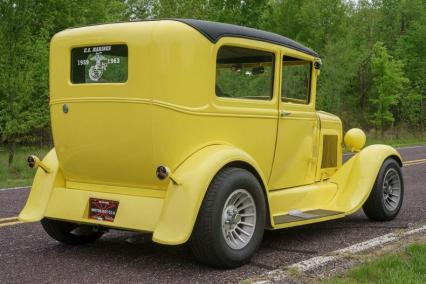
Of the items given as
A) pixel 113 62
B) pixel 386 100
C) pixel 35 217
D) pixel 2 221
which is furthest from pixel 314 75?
pixel 386 100

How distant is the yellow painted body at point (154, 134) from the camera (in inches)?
174

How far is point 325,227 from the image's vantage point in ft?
20.3

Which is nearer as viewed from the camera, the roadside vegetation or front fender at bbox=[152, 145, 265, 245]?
front fender at bbox=[152, 145, 265, 245]

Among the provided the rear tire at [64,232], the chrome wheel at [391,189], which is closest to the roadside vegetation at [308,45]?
the rear tire at [64,232]

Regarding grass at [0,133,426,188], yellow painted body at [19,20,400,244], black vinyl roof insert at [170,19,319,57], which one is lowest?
grass at [0,133,426,188]

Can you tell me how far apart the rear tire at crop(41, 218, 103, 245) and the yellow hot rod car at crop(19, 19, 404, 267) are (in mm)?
11

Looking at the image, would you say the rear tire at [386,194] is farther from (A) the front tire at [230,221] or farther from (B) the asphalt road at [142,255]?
(A) the front tire at [230,221]

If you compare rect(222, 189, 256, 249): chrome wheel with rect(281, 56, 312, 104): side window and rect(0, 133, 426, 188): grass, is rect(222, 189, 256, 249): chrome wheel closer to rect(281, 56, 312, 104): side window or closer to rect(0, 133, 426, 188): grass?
rect(281, 56, 312, 104): side window

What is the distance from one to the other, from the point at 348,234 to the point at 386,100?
20.6 meters

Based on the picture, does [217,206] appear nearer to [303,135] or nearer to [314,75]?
[303,135]

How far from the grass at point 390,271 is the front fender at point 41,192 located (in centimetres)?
256

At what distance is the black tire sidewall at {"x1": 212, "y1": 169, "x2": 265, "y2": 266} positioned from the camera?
432 cm

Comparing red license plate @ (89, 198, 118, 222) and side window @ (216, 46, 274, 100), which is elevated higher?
side window @ (216, 46, 274, 100)

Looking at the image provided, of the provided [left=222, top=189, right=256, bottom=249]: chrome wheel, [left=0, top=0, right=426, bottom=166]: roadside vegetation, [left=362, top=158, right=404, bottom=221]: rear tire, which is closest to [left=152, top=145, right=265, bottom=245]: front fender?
[left=222, top=189, right=256, bottom=249]: chrome wheel
